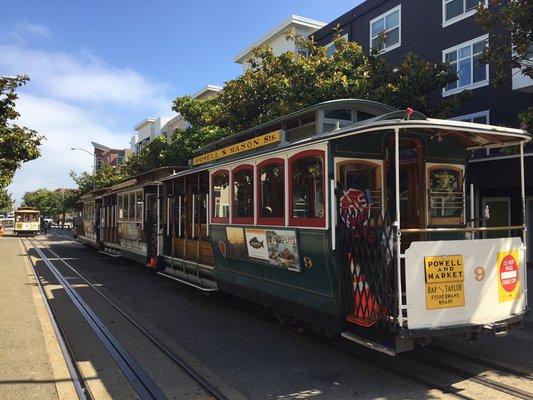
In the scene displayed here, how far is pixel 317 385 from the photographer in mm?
5379

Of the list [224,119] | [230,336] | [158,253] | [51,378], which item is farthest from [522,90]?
[51,378]

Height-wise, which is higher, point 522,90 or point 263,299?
point 522,90

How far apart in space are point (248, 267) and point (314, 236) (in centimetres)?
220

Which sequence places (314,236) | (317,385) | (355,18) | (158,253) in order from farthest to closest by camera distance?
(355,18), (158,253), (314,236), (317,385)

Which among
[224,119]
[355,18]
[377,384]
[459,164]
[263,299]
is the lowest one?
[377,384]

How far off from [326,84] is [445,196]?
7.33 meters

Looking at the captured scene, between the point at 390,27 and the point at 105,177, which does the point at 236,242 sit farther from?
the point at 105,177

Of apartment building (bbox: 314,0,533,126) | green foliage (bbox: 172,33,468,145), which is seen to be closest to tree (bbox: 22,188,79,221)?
apartment building (bbox: 314,0,533,126)

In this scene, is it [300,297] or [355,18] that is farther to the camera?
[355,18]

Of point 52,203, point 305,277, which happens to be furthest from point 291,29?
point 52,203

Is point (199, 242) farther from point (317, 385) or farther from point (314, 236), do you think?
point (317, 385)

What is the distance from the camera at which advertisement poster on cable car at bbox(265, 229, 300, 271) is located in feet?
22.2

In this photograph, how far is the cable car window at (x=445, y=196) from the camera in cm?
679

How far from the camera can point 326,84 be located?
44.4 feet
